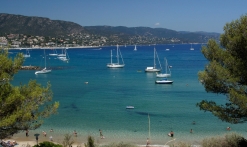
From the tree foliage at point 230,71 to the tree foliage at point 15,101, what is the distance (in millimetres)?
6379

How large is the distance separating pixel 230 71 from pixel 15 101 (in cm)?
Answer: 822

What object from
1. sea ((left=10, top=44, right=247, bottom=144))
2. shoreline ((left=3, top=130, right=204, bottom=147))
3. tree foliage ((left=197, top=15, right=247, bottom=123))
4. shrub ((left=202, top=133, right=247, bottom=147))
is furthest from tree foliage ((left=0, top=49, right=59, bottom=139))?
Answer: sea ((left=10, top=44, right=247, bottom=144))

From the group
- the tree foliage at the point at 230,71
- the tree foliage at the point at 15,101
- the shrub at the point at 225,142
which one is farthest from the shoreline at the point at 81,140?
the tree foliage at the point at 15,101

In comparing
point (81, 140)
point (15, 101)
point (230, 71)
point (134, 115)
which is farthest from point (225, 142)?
point (134, 115)

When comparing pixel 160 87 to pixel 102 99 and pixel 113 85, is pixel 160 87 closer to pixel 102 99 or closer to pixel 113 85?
pixel 113 85

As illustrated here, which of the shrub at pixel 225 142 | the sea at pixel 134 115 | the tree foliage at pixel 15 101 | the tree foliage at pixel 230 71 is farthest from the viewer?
the sea at pixel 134 115

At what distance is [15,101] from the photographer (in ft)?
33.2

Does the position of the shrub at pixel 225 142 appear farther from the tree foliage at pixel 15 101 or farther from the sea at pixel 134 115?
the sea at pixel 134 115

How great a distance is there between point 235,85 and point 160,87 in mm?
37949

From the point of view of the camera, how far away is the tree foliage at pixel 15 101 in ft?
32.5

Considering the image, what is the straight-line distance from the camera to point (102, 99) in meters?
39.1

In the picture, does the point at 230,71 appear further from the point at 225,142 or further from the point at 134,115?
the point at 134,115

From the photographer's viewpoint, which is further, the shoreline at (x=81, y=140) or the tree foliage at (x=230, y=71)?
the shoreline at (x=81, y=140)

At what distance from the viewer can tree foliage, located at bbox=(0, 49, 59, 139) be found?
32.5 feet
